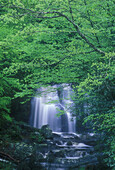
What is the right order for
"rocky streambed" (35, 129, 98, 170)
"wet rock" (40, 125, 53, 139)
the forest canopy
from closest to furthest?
the forest canopy → "rocky streambed" (35, 129, 98, 170) → "wet rock" (40, 125, 53, 139)

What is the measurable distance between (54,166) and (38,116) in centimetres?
883

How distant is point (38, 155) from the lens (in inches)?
363

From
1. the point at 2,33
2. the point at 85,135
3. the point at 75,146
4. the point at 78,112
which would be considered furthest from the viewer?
the point at 85,135

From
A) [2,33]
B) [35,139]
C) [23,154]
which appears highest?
[2,33]

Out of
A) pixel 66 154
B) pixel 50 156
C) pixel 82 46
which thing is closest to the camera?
pixel 82 46

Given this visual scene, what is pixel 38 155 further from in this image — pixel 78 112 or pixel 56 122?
pixel 56 122

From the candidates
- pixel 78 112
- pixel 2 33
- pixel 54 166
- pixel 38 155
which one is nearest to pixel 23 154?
pixel 38 155

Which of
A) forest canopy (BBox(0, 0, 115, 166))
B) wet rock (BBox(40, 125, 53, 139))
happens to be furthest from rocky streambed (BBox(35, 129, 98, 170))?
forest canopy (BBox(0, 0, 115, 166))

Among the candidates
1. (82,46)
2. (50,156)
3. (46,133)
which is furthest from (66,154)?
(82,46)

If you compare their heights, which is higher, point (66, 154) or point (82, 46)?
point (82, 46)

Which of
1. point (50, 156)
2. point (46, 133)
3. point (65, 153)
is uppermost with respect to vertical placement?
point (46, 133)

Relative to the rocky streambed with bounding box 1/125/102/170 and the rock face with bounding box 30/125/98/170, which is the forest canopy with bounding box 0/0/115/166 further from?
the rock face with bounding box 30/125/98/170

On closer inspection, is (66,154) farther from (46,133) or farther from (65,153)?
(46,133)

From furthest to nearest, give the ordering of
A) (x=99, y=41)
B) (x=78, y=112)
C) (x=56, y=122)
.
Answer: (x=56, y=122) < (x=78, y=112) < (x=99, y=41)
